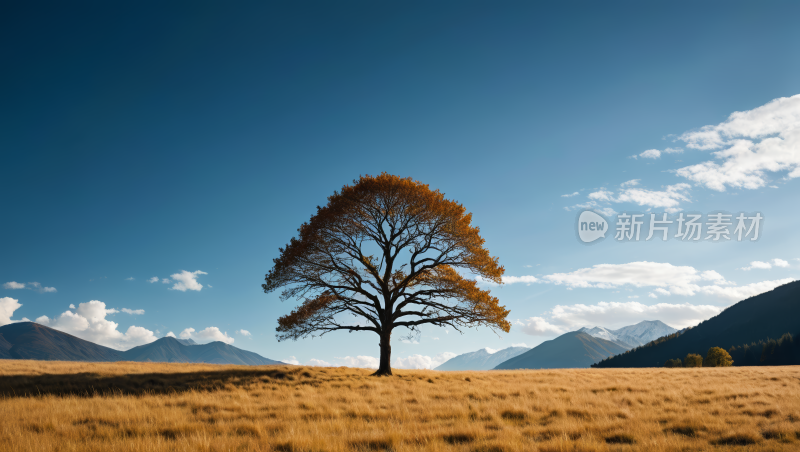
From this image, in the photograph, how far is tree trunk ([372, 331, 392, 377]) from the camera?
22375mm

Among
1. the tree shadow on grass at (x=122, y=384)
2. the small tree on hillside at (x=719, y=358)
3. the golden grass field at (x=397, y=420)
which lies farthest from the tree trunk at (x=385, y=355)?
the small tree on hillside at (x=719, y=358)

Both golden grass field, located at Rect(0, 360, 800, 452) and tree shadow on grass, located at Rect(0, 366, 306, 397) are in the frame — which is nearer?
golden grass field, located at Rect(0, 360, 800, 452)

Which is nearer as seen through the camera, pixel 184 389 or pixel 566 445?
pixel 566 445

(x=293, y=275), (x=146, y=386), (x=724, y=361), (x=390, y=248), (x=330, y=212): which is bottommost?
(x=724, y=361)

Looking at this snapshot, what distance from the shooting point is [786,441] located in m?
7.53

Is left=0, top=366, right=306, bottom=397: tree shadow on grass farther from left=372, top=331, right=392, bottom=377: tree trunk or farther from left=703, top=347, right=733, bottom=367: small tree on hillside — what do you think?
left=703, top=347, right=733, bottom=367: small tree on hillside

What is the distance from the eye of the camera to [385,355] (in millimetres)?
22438

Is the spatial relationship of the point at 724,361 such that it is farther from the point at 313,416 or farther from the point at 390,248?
the point at 313,416

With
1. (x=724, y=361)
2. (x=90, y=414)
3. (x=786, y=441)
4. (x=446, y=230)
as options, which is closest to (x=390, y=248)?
(x=446, y=230)

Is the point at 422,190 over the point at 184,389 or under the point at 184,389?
over

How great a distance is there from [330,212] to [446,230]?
6537 millimetres

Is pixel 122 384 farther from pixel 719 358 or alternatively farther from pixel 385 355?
pixel 719 358

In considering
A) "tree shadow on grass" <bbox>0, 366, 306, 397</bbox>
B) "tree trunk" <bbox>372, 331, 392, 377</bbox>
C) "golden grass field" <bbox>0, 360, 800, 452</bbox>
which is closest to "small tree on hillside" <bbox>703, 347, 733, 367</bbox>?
"golden grass field" <bbox>0, 360, 800, 452</bbox>

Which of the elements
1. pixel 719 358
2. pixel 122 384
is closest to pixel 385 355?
pixel 122 384
